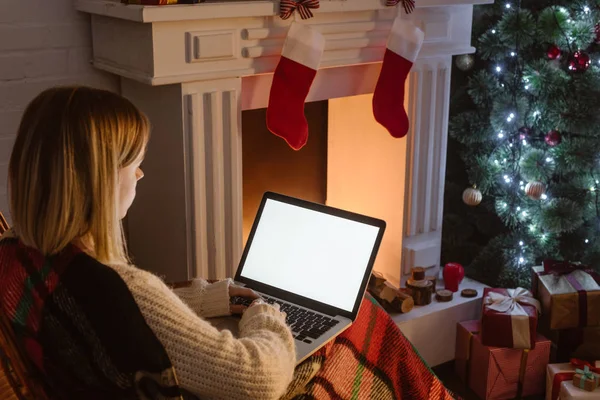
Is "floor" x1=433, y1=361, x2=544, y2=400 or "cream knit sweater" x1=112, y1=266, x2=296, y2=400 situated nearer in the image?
"cream knit sweater" x1=112, y1=266, x2=296, y2=400

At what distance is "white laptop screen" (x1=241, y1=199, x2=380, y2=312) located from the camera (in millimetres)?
1521

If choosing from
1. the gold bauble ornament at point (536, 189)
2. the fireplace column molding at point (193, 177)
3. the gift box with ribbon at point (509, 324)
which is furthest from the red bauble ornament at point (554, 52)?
the fireplace column molding at point (193, 177)

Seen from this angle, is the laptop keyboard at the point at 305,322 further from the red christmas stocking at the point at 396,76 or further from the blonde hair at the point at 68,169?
the red christmas stocking at the point at 396,76

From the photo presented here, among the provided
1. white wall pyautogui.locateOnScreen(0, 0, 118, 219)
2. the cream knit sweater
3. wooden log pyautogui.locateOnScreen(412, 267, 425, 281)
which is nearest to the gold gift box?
wooden log pyautogui.locateOnScreen(412, 267, 425, 281)

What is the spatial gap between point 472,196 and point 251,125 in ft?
2.52

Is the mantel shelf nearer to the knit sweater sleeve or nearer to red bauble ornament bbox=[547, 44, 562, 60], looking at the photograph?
the knit sweater sleeve


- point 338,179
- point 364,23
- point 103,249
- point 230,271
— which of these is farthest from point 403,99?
point 103,249

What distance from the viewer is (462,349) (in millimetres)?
2344

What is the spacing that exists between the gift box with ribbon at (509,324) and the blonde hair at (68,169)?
1412mm

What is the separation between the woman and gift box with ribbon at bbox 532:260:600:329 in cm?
134

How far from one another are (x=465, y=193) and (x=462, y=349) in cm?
51

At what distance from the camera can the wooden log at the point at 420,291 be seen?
2311 mm

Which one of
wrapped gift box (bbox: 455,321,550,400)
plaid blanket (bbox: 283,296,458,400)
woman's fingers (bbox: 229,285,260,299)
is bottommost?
wrapped gift box (bbox: 455,321,550,400)

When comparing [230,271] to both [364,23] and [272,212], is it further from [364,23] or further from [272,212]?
[364,23]
